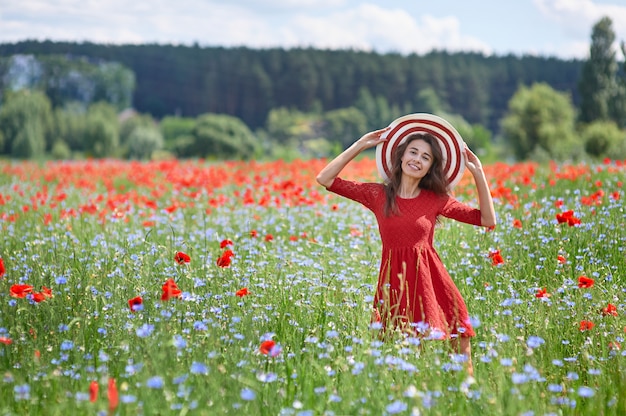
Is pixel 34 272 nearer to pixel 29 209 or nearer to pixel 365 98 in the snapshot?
Result: pixel 29 209

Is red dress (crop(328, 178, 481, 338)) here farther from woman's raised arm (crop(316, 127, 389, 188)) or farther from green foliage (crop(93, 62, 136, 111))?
green foliage (crop(93, 62, 136, 111))

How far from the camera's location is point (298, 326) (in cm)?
394

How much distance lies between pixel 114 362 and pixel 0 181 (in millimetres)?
11491

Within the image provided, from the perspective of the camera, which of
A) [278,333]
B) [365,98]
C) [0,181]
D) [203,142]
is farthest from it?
[365,98]

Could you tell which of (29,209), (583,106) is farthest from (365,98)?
(29,209)

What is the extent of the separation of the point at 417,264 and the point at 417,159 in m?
0.60

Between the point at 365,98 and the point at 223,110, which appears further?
the point at 223,110

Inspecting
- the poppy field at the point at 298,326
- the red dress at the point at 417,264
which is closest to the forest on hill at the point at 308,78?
the poppy field at the point at 298,326

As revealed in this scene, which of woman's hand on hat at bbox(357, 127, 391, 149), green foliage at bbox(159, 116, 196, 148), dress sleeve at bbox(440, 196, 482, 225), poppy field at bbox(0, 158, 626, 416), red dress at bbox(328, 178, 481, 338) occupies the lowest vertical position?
green foliage at bbox(159, 116, 196, 148)

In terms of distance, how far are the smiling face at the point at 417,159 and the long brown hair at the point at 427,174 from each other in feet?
0.10

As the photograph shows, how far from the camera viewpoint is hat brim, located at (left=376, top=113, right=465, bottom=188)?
13.0ft

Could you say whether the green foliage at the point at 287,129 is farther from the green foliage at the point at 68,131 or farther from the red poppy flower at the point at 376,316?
the red poppy flower at the point at 376,316

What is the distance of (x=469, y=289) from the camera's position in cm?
480

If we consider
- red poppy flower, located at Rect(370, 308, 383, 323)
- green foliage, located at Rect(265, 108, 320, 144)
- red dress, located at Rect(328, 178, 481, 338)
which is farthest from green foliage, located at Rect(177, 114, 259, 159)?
green foliage, located at Rect(265, 108, 320, 144)
